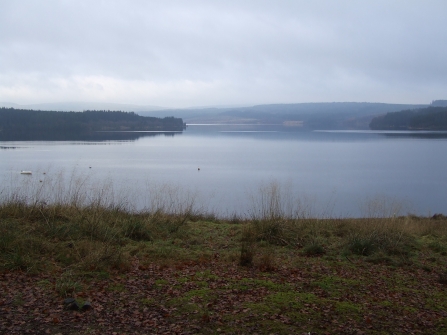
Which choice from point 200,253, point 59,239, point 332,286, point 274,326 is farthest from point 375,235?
point 59,239

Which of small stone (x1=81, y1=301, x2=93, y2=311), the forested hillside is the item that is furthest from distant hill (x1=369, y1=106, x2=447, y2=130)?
small stone (x1=81, y1=301, x2=93, y2=311)

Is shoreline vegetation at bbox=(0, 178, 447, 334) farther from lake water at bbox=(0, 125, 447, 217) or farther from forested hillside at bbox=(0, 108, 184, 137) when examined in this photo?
forested hillside at bbox=(0, 108, 184, 137)

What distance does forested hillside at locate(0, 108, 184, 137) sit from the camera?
91375 mm

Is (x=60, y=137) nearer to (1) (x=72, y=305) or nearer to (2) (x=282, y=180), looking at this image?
(2) (x=282, y=180)

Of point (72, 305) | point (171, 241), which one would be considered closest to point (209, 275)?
point (72, 305)

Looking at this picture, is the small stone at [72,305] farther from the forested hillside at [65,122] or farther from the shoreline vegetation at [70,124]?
the forested hillside at [65,122]

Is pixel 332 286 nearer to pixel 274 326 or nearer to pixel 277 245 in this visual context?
pixel 274 326

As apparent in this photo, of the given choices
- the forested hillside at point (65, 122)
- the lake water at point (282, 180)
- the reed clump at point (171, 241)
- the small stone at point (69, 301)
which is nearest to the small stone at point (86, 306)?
the small stone at point (69, 301)

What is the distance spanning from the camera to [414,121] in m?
113

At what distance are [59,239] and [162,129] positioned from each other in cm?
12121

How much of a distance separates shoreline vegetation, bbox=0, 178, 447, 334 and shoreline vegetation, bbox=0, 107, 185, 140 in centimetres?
7517

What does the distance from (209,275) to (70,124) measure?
9968cm

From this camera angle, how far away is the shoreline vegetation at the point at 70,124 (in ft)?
288

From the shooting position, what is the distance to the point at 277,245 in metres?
7.79
